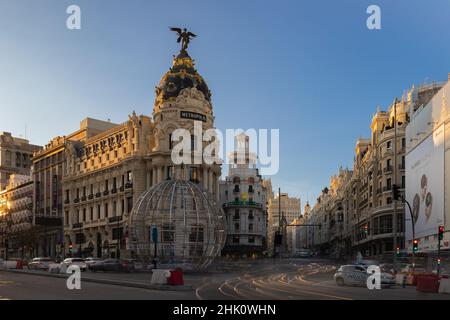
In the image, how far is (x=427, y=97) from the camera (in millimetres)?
81812

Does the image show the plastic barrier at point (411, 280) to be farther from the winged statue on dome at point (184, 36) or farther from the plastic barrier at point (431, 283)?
the winged statue on dome at point (184, 36)

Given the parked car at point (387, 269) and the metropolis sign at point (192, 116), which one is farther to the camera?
the metropolis sign at point (192, 116)

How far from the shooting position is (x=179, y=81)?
7756 cm

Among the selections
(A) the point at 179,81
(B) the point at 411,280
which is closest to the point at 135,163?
(A) the point at 179,81

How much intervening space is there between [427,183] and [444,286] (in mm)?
31408

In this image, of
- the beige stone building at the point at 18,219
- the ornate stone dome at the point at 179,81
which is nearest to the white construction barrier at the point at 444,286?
the ornate stone dome at the point at 179,81

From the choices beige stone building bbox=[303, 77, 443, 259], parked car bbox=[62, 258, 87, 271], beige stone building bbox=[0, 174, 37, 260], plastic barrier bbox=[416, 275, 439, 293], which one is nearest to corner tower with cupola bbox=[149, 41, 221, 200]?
parked car bbox=[62, 258, 87, 271]

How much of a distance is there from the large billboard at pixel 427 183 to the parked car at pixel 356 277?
2189 cm

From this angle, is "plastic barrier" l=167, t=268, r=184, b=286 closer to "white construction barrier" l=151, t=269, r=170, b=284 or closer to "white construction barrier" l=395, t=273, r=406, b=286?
"white construction barrier" l=151, t=269, r=170, b=284

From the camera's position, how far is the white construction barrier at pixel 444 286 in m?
28.5

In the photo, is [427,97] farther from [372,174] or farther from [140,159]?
[140,159]

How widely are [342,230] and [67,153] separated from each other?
6566 centimetres

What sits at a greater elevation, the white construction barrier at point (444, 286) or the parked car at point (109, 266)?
the white construction barrier at point (444, 286)
